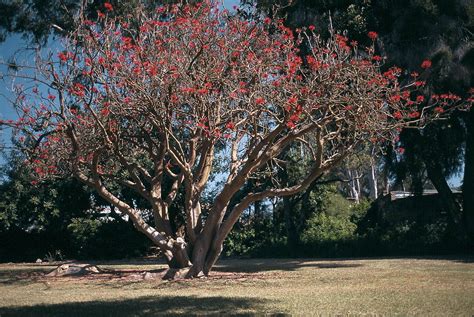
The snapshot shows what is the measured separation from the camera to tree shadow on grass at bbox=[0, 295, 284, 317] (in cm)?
853

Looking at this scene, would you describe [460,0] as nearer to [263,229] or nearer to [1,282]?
[263,229]

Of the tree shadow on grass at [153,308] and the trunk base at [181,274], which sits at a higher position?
the trunk base at [181,274]

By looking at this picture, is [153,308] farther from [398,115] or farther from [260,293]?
[398,115]

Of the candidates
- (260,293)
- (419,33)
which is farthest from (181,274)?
(419,33)

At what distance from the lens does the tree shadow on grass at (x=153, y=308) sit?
8531 mm

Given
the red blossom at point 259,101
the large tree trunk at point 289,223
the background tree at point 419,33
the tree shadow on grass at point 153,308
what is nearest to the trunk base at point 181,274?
the tree shadow on grass at point 153,308

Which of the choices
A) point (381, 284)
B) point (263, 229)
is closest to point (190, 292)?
point (381, 284)

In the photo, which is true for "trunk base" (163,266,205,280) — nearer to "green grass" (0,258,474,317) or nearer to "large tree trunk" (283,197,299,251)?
"green grass" (0,258,474,317)

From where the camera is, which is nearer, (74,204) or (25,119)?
(25,119)

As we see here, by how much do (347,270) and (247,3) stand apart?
362 inches

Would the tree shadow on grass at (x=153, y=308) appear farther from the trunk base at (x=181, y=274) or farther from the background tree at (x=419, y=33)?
the background tree at (x=419, y=33)

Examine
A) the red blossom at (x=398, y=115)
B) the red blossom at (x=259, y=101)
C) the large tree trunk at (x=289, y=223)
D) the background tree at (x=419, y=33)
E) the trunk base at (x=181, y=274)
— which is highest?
the background tree at (x=419, y=33)

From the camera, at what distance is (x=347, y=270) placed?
15.8 meters

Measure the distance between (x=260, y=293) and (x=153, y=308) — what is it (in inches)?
101
